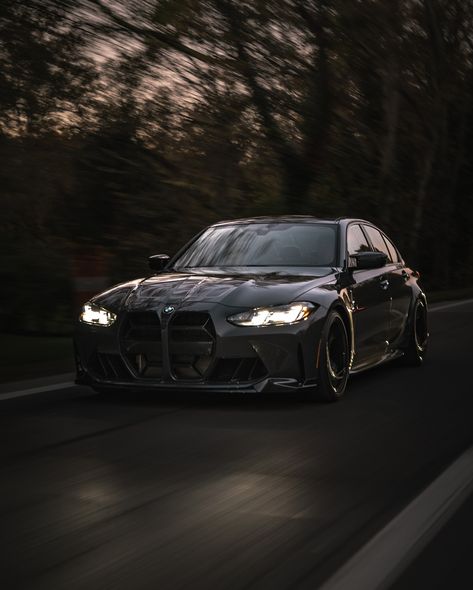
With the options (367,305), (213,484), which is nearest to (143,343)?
(367,305)

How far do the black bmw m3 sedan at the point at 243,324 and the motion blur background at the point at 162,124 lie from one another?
2964 millimetres

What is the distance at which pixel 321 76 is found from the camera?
2205 cm

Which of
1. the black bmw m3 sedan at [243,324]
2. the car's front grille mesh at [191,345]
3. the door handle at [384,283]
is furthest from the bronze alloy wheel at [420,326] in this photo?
the car's front grille mesh at [191,345]

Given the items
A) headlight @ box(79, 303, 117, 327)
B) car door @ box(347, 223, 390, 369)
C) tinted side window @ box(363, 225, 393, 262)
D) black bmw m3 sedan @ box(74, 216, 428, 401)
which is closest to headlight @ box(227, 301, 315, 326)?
black bmw m3 sedan @ box(74, 216, 428, 401)

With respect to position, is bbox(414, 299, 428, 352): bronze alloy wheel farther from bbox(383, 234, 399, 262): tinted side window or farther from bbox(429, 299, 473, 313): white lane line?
bbox(429, 299, 473, 313): white lane line

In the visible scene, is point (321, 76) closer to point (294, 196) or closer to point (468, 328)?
point (294, 196)

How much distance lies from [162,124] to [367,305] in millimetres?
9391

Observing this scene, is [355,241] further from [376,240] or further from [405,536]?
[405,536]

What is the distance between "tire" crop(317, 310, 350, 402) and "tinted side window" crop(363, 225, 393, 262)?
1953mm

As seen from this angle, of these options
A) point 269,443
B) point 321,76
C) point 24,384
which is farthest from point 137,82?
point 269,443

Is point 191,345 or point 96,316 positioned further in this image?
point 96,316

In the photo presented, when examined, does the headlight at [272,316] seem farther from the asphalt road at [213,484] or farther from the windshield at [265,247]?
the windshield at [265,247]

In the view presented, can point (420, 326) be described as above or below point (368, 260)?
below

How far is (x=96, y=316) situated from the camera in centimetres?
834
